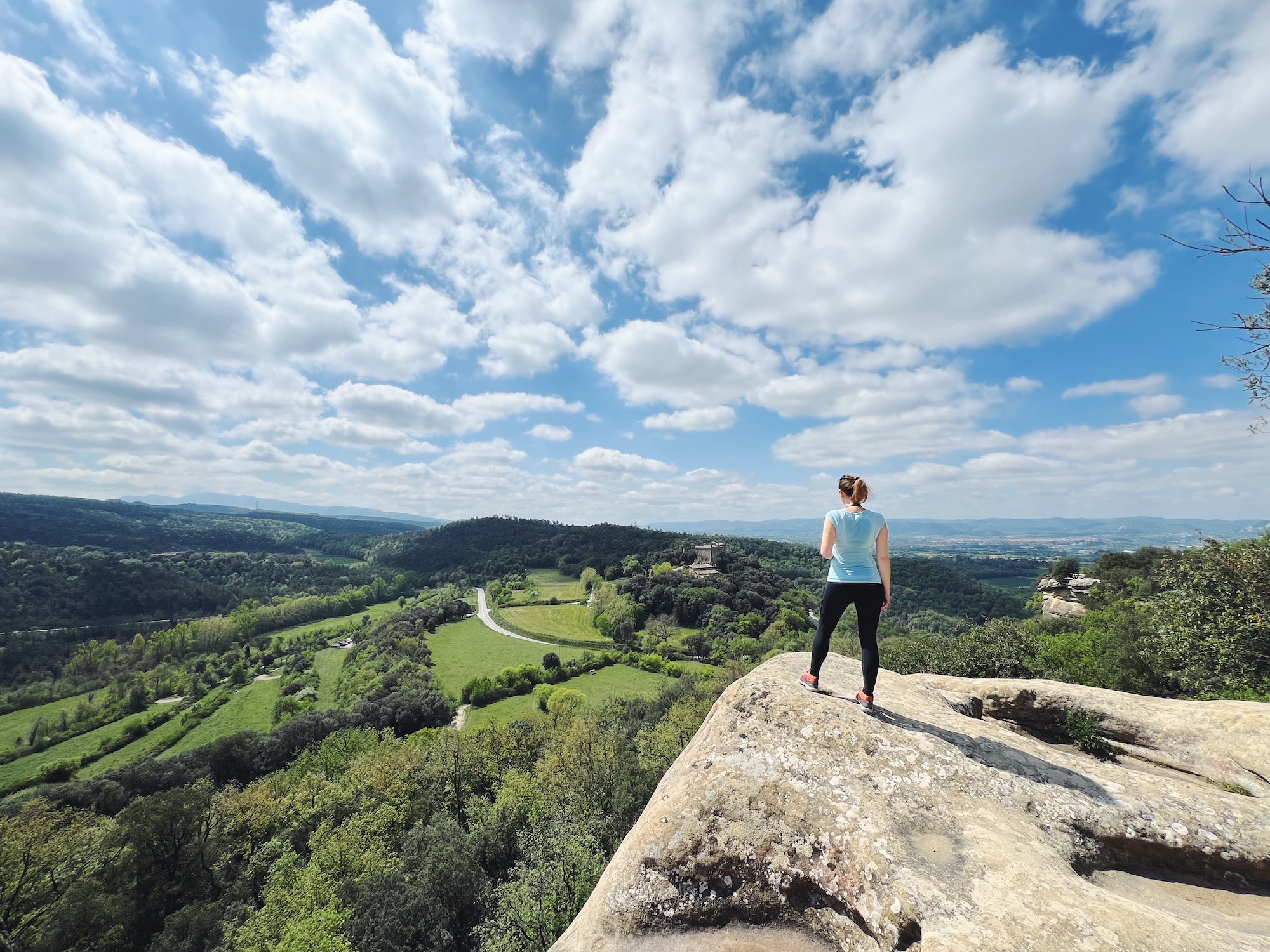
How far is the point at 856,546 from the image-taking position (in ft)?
26.9

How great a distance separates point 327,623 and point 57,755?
71.5 metres

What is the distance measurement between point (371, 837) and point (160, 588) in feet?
590

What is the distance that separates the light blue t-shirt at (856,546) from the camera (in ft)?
26.7

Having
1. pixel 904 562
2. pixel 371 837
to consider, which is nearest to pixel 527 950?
pixel 371 837

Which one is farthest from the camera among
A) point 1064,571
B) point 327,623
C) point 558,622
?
point 327,623

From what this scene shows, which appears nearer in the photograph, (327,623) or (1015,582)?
(327,623)

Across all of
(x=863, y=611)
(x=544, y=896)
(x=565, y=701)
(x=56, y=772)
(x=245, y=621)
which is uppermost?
(x=863, y=611)

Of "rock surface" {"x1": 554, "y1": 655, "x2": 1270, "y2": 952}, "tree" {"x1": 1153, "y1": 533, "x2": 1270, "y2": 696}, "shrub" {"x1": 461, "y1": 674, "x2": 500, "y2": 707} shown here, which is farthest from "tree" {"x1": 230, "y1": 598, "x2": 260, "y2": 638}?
"tree" {"x1": 1153, "y1": 533, "x2": 1270, "y2": 696}

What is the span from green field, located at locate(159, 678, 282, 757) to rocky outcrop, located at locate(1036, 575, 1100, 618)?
105 m

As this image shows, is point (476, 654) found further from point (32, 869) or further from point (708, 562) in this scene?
point (708, 562)

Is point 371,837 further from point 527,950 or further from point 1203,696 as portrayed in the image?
point 1203,696

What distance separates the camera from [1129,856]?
21.7ft

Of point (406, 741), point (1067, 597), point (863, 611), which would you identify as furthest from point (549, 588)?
point (863, 611)

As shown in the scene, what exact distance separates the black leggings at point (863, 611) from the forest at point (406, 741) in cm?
2158
